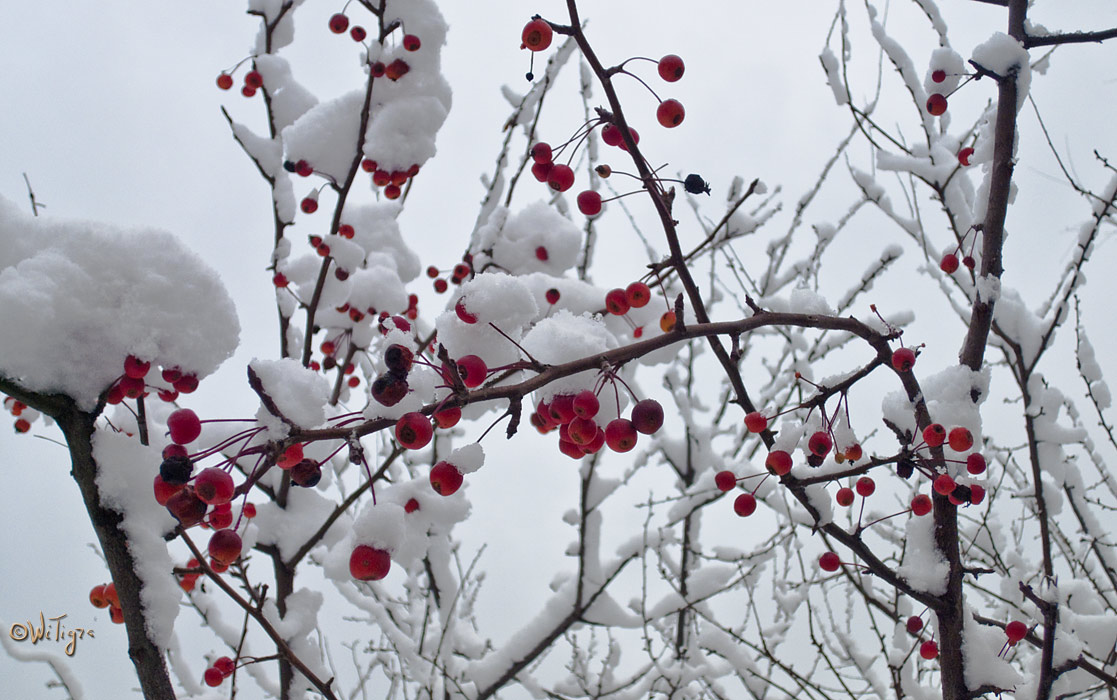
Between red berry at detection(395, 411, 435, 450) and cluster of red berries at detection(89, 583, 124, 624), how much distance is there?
1.64 metres

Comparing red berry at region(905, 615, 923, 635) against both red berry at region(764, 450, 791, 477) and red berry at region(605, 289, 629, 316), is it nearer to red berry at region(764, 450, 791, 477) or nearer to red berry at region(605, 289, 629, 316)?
red berry at region(764, 450, 791, 477)

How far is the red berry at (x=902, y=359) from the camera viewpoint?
1.56 m

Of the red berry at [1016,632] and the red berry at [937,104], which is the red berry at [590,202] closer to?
the red berry at [937,104]

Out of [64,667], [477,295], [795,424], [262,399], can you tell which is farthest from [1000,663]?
[64,667]

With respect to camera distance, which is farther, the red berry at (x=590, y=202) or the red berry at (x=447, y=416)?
the red berry at (x=590, y=202)

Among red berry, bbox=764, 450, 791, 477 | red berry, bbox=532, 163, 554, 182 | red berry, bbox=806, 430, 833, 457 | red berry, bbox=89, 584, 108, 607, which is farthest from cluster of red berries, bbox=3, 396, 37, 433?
red berry, bbox=806, 430, 833, 457

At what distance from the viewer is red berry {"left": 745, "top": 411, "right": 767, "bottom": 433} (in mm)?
1564

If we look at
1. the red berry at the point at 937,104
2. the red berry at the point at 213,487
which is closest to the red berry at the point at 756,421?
the red berry at the point at 213,487

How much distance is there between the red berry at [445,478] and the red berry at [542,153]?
798 mm

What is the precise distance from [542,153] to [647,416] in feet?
2.53

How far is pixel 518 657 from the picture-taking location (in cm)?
318

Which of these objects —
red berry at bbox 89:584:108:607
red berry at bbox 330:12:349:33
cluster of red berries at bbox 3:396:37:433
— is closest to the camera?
red berry at bbox 89:584:108:607

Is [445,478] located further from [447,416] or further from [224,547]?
[224,547]

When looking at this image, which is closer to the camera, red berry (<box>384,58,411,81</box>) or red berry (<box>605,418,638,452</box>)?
red berry (<box>605,418,638,452</box>)
